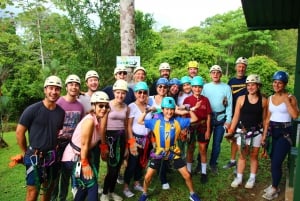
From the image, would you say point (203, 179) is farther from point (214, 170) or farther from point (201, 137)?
point (201, 137)

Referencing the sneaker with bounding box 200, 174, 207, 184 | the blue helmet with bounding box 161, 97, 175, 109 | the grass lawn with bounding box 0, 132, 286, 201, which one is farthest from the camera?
the sneaker with bounding box 200, 174, 207, 184

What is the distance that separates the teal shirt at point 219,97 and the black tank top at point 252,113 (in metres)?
0.54

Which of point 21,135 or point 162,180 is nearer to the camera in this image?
point 21,135

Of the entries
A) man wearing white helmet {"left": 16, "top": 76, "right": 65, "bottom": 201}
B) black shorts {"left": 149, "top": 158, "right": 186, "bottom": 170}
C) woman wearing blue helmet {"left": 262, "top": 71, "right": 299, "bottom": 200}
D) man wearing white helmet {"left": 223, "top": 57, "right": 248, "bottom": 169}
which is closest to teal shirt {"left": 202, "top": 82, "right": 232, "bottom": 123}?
man wearing white helmet {"left": 223, "top": 57, "right": 248, "bottom": 169}

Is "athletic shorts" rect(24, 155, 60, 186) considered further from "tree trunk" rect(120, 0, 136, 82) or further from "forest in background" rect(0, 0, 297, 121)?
"forest in background" rect(0, 0, 297, 121)

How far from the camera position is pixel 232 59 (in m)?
31.0

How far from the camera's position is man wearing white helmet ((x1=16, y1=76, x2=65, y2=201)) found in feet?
13.8

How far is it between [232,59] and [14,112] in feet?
70.1

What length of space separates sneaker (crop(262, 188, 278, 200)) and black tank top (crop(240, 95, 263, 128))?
1259mm

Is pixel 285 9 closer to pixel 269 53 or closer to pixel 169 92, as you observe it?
pixel 169 92

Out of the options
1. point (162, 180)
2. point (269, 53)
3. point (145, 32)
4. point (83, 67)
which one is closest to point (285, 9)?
point (162, 180)

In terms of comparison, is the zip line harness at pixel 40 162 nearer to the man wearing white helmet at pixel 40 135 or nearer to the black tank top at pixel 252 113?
the man wearing white helmet at pixel 40 135

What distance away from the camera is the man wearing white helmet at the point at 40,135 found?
4211 mm

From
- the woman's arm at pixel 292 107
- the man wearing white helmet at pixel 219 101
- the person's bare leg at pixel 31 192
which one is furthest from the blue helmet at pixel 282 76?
the person's bare leg at pixel 31 192
